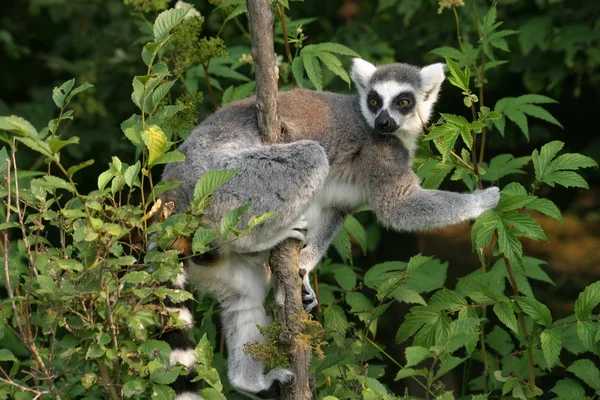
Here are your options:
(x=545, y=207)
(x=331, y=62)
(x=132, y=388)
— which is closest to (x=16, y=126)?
(x=132, y=388)

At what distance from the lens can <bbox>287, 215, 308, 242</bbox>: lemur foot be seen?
14.1 ft

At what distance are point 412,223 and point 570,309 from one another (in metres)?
3.48

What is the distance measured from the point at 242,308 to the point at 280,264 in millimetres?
568

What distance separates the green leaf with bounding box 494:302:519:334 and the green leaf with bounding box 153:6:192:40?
1.95 metres

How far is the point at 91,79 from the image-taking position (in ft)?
23.6

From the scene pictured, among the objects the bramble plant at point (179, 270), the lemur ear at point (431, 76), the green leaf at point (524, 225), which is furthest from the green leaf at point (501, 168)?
the green leaf at point (524, 225)

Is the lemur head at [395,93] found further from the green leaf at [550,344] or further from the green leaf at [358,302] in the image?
the green leaf at [550,344]

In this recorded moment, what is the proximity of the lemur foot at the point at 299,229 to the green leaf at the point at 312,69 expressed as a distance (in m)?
0.71

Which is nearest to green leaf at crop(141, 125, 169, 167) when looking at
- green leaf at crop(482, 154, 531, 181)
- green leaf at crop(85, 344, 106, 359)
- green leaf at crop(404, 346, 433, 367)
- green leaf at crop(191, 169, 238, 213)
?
green leaf at crop(191, 169, 238, 213)

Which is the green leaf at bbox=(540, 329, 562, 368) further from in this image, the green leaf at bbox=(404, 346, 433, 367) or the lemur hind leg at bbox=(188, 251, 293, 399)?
the lemur hind leg at bbox=(188, 251, 293, 399)

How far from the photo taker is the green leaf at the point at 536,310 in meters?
3.73

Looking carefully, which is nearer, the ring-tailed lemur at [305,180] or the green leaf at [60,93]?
the green leaf at [60,93]

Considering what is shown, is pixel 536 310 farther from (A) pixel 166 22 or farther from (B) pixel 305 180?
(A) pixel 166 22

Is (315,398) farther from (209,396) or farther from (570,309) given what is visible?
(570,309)
